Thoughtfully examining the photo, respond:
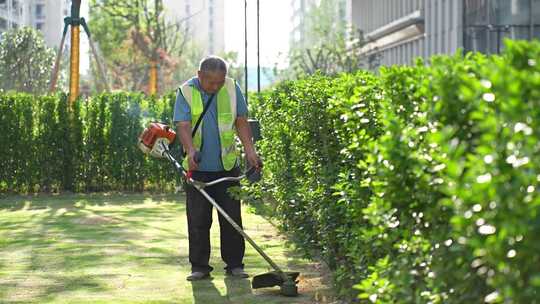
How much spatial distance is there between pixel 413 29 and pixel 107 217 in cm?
5285

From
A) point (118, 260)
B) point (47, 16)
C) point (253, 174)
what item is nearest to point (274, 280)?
point (253, 174)

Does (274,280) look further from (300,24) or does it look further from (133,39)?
(300,24)

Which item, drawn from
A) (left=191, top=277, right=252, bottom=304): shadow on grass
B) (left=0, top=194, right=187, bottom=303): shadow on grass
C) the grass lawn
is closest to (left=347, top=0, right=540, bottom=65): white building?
(left=0, top=194, right=187, bottom=303): shadow on grass

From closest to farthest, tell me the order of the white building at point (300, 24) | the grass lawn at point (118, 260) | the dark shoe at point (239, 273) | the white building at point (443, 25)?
the grass lawn at point (118, 260)
the dark shoe at point (239, 273)
the white building at point (443, 25)
the white building at point (300, 24)

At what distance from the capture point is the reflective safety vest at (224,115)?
943 centimetres

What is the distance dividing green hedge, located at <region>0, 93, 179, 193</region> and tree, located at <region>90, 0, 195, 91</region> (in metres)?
39.8

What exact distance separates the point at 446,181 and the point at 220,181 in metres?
5.08

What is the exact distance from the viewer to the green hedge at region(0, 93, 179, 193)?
2014cm

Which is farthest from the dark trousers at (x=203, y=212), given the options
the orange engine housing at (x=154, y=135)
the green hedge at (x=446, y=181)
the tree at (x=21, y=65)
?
the tree at (x=21, y=65)

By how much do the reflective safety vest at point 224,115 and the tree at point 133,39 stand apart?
168 ft

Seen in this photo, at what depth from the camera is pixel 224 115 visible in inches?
374

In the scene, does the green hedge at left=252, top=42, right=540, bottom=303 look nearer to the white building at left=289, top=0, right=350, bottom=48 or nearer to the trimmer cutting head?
the trimmer cutting head

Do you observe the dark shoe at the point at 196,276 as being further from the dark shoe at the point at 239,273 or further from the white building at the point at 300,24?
the white building at the point at 300,24

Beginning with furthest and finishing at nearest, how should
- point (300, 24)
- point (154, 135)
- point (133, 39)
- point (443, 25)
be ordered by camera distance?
point (300, 24) → point (133, 39) → point (443, 25) → point (154, 135)
